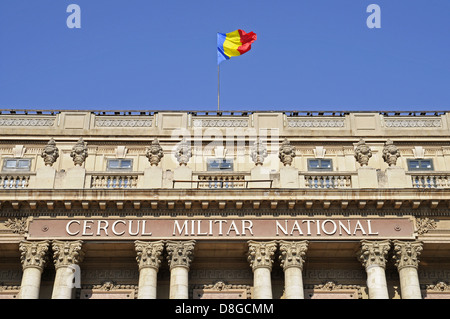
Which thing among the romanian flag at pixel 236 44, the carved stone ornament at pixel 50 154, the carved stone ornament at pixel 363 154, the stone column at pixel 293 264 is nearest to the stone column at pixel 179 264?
the stone column at pixel 293 264

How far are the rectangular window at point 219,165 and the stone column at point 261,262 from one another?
603 centimetres

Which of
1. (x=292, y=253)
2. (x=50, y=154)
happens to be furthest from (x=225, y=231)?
(x=50, y=154)

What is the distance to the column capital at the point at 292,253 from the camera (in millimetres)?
35375

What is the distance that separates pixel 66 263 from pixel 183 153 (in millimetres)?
7481

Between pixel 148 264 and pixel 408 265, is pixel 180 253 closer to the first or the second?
pixel 148 264

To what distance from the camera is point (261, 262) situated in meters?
35.4

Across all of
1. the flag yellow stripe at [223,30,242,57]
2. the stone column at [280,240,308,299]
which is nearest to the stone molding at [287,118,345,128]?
the flag yellow stripe at [223,30,242,57]

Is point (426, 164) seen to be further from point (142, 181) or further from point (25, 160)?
point (25, 160)

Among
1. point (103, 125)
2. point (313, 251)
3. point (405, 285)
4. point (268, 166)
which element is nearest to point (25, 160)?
point (103, 125)

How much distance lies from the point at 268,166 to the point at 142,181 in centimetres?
648

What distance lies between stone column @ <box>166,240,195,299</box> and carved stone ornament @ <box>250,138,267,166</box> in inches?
208

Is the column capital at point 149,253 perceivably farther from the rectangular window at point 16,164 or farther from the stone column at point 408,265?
the stone column at point 408,265

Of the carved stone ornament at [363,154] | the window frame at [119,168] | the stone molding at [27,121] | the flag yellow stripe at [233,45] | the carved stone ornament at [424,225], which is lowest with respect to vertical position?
the carved stone ornament at [424,225]

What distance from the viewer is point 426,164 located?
41.1 metres
